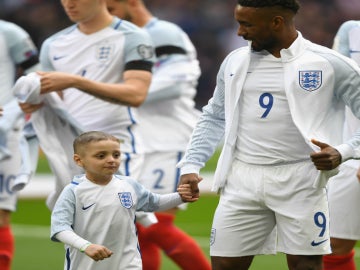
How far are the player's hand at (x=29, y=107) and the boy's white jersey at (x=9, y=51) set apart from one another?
84 cm

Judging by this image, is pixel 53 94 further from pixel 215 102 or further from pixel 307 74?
pixel 307 74

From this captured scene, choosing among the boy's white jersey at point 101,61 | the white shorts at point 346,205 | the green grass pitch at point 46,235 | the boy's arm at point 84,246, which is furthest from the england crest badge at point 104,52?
the green grass pitch at point 46,235

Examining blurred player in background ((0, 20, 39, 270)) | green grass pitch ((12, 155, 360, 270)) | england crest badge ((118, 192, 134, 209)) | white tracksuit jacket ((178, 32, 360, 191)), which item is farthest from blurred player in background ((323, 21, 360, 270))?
green grass pitch ((12, 155, 360, 270))

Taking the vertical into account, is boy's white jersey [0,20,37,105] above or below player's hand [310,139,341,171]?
below

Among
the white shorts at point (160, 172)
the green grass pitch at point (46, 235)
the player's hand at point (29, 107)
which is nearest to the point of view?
the player's hand at point (29, 107)

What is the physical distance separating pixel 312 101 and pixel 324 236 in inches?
26.8

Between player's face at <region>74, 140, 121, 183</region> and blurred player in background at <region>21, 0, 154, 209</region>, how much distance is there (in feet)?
3.73

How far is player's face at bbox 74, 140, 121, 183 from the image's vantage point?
6.27m

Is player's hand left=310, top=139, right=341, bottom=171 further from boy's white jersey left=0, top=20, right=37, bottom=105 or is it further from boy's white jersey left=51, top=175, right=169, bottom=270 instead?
boy's white jersey left=0, top=20, right=37, bottom=105

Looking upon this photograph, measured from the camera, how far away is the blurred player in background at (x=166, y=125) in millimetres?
8578

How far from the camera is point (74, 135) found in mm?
7461

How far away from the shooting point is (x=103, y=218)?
6.28 metres

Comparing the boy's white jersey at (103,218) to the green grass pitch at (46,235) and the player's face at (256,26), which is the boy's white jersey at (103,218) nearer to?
the player's face at (256,26)

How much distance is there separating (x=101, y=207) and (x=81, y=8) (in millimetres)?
1678
